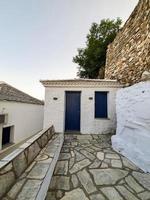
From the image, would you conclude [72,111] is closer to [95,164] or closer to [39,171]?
[95,164]

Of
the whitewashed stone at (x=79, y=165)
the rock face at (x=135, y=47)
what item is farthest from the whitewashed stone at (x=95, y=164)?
the rock face at (x=135, y=47)

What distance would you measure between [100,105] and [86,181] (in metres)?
4.35

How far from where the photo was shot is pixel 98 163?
336cm

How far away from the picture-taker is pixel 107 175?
2.79 meters

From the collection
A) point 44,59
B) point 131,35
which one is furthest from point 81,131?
point 44,59

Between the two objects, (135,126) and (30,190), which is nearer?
(30,190)

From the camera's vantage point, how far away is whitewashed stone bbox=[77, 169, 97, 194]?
2314 mm

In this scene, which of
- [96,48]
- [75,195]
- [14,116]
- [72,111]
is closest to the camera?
[75,195]

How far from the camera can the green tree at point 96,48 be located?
1326 centimetres

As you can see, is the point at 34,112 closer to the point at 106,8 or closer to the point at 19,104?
the point at 19,104

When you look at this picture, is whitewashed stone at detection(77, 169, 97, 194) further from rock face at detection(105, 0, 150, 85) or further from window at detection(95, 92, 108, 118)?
rock face at detection(105, 0, 150, 85)

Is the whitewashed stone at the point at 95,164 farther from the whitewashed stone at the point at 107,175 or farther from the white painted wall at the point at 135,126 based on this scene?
the white painted wall at the point at 135,126

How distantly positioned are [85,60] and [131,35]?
8717mm

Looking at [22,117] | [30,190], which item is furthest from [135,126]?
[22,117]
